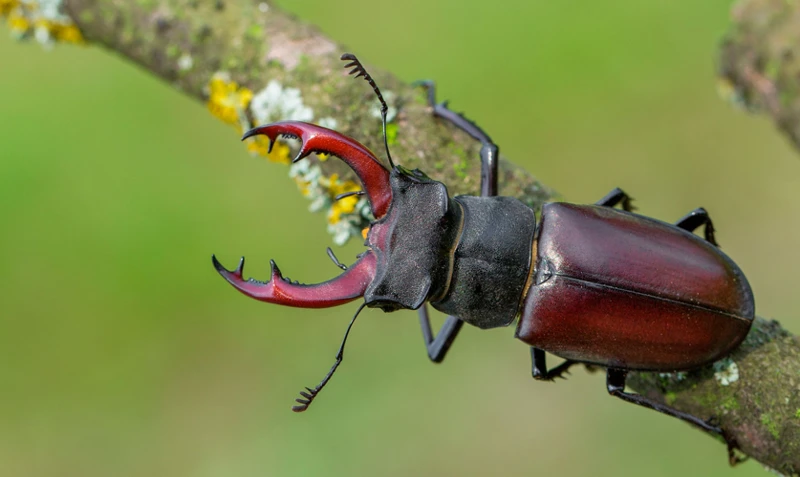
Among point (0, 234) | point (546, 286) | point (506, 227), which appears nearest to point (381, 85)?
point (506, 227)

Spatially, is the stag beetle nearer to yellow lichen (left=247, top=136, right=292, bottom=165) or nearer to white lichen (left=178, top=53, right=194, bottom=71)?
yellow lichen (left=247, top=136, right=292, bottom=165)

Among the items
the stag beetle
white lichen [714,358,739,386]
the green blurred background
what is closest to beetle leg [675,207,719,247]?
the stag beetle

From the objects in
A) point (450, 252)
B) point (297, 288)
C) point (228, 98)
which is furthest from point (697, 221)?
point (228, 98)

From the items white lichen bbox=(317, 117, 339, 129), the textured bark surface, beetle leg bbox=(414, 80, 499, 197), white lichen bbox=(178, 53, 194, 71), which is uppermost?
the textured bark surface

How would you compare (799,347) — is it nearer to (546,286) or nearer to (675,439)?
(546,286)

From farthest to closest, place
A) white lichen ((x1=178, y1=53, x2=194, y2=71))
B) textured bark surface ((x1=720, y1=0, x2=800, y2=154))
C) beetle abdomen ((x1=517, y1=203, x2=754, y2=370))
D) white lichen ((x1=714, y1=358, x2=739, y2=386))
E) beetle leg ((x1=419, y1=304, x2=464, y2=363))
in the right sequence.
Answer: textured bark surface ((x1=720, y1=0, x2=800, y2=154)) → beetle leg ((x1=419, y1=304, x2=464, y2=363)) → white lichen ((x1=178, y1=53, x2=194, y2=71)) → beetle abdomen ((x1=517, y1=203, x2=754, y2=370)) → white lichen ((x1=714, y1=358, x2=739, y2=386))

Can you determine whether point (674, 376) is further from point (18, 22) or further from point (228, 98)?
point (18, 22)
